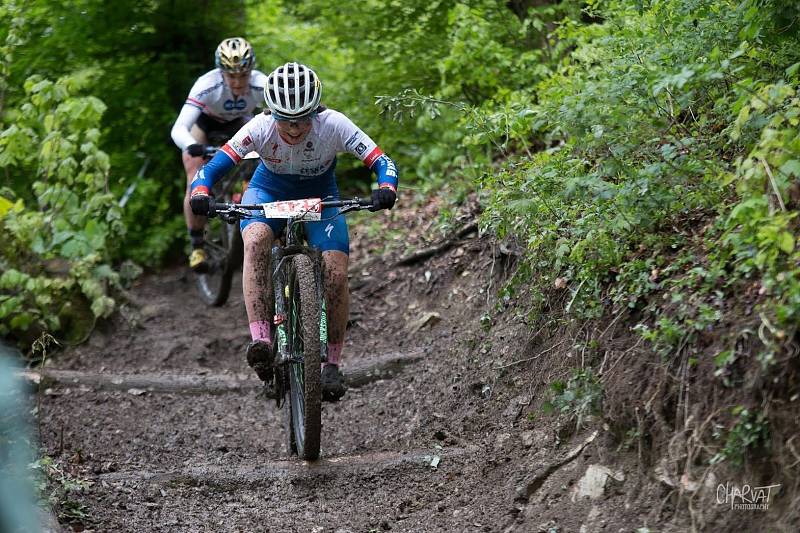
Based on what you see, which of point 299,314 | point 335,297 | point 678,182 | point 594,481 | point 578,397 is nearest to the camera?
point 594,481

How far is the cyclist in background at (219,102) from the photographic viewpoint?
28.5ft

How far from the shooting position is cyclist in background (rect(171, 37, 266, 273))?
8.67 metres

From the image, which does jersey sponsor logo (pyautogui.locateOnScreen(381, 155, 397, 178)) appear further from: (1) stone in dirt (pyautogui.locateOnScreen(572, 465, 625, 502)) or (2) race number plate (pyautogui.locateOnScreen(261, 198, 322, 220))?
(1) stone in dirt (pyautogui.locateOnScreen(572, 465, 625, 502))

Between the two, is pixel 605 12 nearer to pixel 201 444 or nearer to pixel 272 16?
pixel 201 444

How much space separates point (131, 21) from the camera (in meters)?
11.0

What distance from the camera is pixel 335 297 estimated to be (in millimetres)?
6016

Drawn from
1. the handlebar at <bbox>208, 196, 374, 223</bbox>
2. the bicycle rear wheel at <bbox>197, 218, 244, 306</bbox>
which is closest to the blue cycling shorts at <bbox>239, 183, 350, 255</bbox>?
the handlebar at <bbox>208, 196, 374, 223</bbox>

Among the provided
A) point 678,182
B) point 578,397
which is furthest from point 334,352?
Result: point 678,182

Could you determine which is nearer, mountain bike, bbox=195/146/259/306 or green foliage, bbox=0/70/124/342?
green foliage, bbox=0/70/124/342

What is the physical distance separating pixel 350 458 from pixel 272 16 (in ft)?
29.4

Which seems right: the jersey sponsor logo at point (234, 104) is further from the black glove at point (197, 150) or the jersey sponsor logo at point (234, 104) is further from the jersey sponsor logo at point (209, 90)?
the black glove at point (197, 150)

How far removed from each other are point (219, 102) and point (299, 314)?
3.95 metres

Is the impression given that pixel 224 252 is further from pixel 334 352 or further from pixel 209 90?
pixel 334 352

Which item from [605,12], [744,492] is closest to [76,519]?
[744,492]
